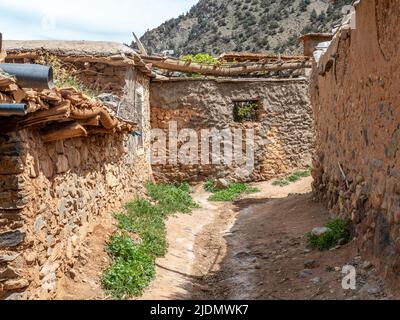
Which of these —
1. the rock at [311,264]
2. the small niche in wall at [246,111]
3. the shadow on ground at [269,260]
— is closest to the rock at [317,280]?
the shadow on ground at [269,260]

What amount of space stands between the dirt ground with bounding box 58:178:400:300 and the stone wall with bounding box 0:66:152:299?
0.36 m

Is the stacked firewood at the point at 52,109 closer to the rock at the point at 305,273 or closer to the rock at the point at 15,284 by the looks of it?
the rock at the point at 15,284

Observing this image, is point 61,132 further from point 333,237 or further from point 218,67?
point 218,67

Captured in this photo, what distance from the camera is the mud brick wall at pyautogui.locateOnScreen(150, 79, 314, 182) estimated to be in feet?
45.7

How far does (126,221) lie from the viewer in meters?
7.54

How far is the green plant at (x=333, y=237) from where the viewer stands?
6.38m

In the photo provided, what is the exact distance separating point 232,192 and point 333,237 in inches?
270

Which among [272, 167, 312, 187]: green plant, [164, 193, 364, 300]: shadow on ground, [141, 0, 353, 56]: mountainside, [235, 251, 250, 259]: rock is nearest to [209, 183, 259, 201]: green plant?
[272, 167, 312, 187]: green plant

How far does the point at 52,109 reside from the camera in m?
4.09

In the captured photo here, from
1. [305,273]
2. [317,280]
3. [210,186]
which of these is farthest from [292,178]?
[317,280]

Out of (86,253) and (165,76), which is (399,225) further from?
(165,76)

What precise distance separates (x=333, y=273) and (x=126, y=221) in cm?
344

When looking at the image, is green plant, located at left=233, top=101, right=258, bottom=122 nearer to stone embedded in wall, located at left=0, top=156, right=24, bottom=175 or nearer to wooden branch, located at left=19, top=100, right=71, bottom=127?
wooden branch, located at left=19, top=100, right=71, bottom=127
